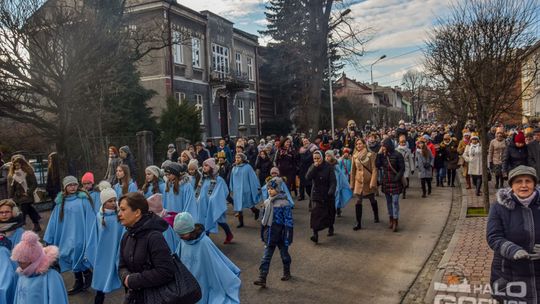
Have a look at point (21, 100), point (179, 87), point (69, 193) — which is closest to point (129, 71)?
point (179, 87)

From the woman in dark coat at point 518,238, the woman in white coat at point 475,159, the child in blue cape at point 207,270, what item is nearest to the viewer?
the woman in dark coat at point 518,238

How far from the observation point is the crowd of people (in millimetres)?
3781

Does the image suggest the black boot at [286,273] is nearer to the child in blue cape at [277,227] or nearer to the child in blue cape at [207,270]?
the child in blue cape at [277,227]

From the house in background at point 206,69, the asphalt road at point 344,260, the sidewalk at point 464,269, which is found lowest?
the asphalt road at point 344,260

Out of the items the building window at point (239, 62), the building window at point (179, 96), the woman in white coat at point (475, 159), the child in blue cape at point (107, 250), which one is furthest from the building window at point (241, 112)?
the child in blue cape at point (107, 250)

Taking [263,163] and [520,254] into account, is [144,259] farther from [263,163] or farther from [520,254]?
[263,163]

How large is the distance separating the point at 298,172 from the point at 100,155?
23.4 ft

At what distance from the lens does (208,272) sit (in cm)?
462

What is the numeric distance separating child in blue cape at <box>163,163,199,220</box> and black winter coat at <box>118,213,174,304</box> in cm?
443

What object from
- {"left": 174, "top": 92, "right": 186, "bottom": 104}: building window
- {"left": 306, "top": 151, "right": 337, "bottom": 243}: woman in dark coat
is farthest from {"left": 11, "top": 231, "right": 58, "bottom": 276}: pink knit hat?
{"left": 174, "top": 92, "right": 186, "bottom": 104}: building window

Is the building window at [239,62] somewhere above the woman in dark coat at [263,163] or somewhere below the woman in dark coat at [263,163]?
above

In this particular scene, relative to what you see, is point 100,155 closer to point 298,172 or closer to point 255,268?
point 298,172

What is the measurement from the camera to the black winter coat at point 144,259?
352 cm

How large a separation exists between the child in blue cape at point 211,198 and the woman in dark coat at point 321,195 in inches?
69.1
